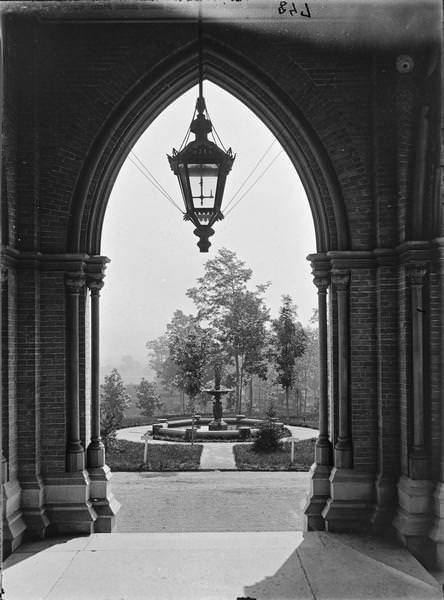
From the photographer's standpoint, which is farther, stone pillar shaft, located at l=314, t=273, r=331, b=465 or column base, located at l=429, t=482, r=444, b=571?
stone pillar shaft, located at l=314, t=273, r=331, b=465

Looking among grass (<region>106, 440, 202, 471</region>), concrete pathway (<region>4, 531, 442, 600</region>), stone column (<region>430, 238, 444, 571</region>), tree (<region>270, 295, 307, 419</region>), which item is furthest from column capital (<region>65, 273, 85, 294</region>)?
tree (<region>270, 295, 307, 419</region>)

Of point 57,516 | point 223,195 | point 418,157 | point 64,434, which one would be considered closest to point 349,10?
point 418,157

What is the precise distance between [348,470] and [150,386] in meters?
25.5

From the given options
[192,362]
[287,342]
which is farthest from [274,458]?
[287,342]

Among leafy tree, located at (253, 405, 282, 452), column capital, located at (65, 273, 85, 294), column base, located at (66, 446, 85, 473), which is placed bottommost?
leafy tree, located at (253, 405, 282, 452)

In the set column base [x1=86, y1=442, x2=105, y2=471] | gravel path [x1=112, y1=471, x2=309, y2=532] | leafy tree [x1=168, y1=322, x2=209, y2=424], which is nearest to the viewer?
column base [x1=86, y1=442, x2=105, y2=471]

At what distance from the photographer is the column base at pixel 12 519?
17.3ft

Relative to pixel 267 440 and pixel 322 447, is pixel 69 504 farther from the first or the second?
pixel 267 440

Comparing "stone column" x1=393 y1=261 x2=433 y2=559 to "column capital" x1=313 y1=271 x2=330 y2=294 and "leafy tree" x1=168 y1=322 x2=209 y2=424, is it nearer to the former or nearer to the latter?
"column capital" x1=313 y1=271 x2=330 y2=294

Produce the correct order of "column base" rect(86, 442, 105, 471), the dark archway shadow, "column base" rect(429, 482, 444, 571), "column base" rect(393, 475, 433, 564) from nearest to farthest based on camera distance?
the dark archway shadow, "column base" rect(429, 482, 444, 571), "column base" rect(393, 475, 433, 564), "column base" rect(86, 442, 105, 471)

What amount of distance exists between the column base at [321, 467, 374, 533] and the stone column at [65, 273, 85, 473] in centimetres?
275

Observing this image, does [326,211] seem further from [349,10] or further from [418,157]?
[349,10]

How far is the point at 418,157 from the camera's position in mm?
5613

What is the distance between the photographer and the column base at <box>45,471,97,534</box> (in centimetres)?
577
